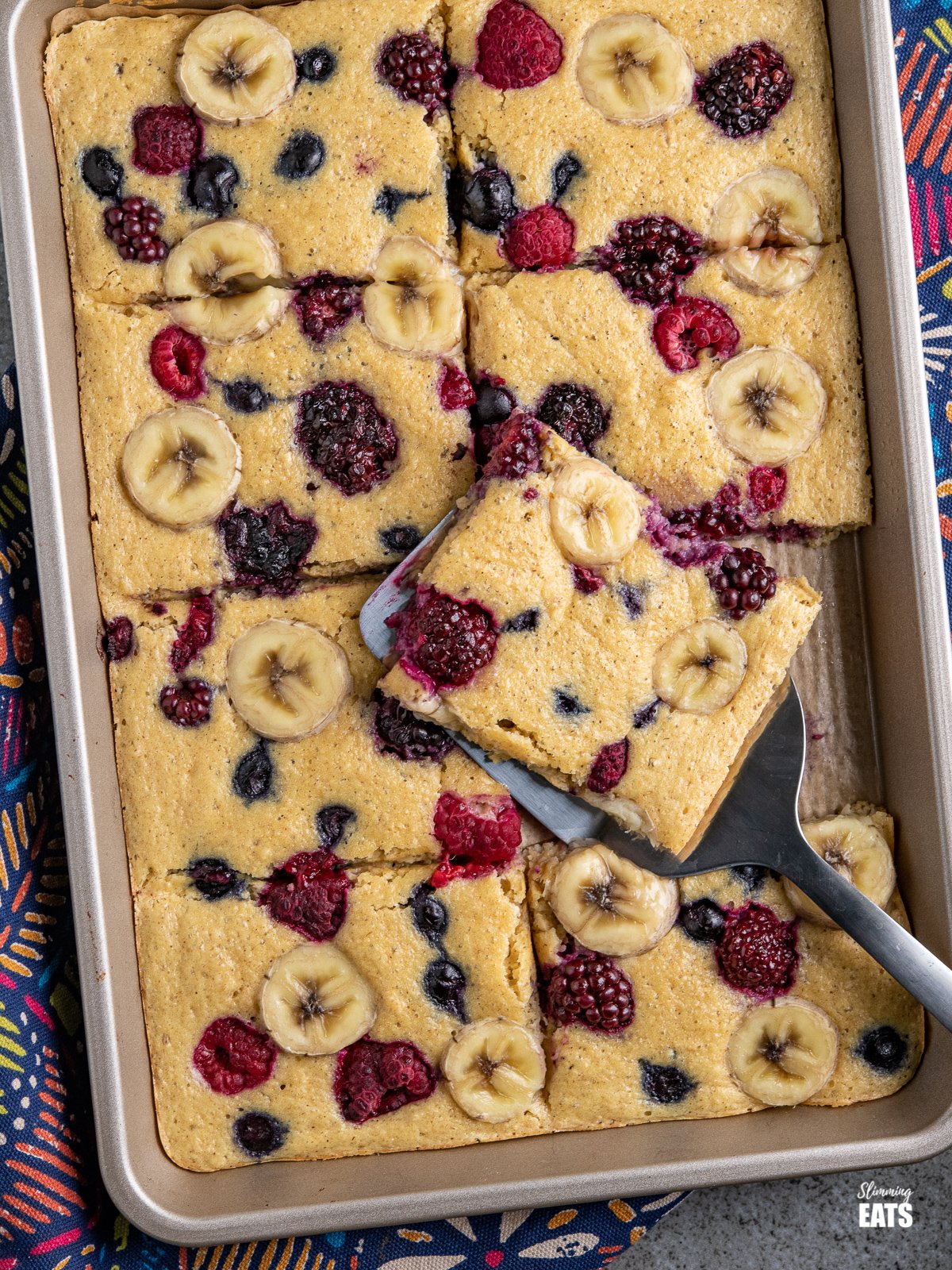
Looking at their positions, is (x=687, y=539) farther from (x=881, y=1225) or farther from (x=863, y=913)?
(x=881, y=1225)

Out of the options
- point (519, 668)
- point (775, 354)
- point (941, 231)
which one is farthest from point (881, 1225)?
point (941, 231)

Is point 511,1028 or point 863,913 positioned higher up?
point 863,913

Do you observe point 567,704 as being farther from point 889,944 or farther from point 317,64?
→ point 317,64

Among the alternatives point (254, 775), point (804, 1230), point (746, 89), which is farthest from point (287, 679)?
point (804, 1230)

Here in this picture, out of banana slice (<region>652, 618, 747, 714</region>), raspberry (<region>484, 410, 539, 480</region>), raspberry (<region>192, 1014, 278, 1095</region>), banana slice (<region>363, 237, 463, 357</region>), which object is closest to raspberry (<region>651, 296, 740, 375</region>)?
raspberry (<region>484, 410, 539, 480</region>)

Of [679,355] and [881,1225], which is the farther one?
[881,1225]

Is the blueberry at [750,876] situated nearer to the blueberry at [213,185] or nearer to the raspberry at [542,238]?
the raspberry at [542,238]
